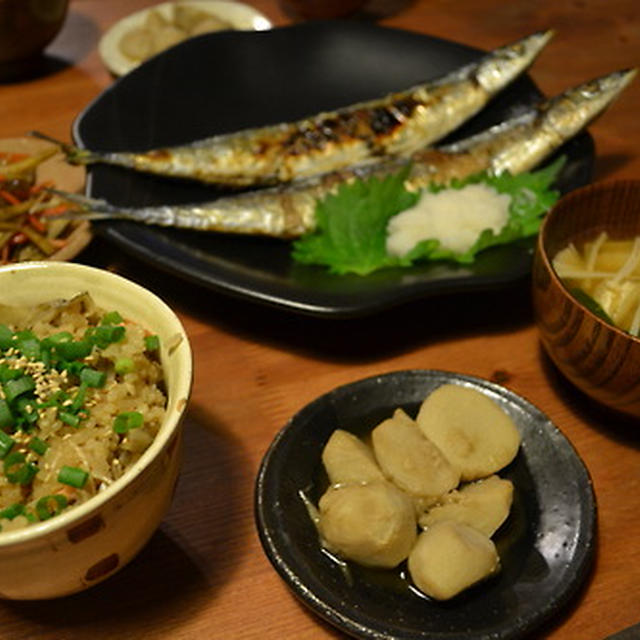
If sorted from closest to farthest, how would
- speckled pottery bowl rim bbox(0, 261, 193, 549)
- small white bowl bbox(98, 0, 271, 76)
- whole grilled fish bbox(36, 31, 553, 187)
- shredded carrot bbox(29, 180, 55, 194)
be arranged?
1. speckled pottery bowl rim bbox(0, 261, 193, 549)
2. shredded carrot bbox(29, 180, 55, 194)
3. whole grilled fish bbox(36, 31, 553, 187)
4. small white bowl bbox(98, 0, 271, 76)

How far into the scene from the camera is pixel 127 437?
103cm

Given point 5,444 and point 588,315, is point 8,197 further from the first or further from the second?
point 588,315

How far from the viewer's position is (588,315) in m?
1.25

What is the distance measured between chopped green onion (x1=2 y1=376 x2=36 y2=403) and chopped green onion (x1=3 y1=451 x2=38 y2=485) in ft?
0.25

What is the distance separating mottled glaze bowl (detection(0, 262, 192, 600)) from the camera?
36.2 inches

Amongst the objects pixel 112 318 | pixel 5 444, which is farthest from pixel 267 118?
pixel 5 444

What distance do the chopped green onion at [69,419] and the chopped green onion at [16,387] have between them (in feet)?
0.18

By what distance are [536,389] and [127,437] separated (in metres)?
0.78

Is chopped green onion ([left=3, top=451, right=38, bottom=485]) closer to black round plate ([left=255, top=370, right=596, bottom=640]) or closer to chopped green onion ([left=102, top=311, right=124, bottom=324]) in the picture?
chopped green onion ([left=102, top=311, right=124, bottom=324])

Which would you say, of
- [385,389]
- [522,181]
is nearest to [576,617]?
[385,389]

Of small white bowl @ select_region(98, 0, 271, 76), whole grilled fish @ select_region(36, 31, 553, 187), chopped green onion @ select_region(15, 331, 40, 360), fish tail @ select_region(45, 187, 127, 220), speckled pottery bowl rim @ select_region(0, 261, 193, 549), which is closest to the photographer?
speckled pottery bowl rim @ select_region(0, 261, 193, 549)

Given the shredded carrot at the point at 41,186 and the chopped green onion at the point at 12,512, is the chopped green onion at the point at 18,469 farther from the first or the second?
the shredded carrot at the point at 41,186

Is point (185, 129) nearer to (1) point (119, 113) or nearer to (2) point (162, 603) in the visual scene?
(1) point (119, 113)

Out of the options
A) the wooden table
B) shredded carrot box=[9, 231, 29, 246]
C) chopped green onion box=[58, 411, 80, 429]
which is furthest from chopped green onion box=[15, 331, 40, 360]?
shredded carrot box=[9, 231, 29, 246]
